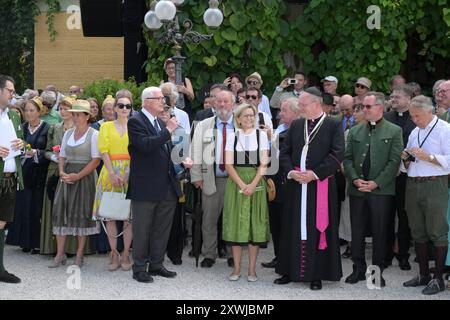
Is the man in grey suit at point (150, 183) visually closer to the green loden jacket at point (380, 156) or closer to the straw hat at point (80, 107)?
the straw hat at point (80, 107)

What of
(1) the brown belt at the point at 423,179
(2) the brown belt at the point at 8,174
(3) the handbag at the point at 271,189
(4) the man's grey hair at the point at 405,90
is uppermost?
(4) the man's grey hair at the point at 405,90

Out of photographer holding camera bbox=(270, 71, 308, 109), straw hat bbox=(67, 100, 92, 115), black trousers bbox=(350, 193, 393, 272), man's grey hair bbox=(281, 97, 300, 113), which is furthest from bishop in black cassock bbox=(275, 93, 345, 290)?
photographer holding camera bbox=(270, 71, 308, 109)

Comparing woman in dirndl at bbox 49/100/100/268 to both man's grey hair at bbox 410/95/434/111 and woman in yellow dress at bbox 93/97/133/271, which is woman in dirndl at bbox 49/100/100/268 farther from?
man's grey hair at bbox 410/95/434/111

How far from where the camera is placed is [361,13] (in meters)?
11.9

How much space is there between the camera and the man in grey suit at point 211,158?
24.8 ft

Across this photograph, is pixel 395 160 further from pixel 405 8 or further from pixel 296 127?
pixel 405 8

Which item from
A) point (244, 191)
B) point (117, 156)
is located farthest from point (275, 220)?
point (117, 156)

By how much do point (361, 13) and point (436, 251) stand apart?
624 centimetres

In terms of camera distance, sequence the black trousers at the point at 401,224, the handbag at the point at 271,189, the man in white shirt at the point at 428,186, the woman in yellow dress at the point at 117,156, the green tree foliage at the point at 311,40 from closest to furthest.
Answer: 1. the man in white shirt at the point at 428,186
2. the handbag at the point at 271,189
3. the woman in yellow dress at the point at 117,156
4. the black trousers at the point at 401,224
5. the green tree foliage at the point at 311,40

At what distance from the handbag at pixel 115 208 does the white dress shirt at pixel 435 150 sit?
287cm

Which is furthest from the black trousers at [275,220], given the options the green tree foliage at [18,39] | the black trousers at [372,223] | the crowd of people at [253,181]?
the green tree foliage at [18,39]

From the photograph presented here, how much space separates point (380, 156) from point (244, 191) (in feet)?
4.56

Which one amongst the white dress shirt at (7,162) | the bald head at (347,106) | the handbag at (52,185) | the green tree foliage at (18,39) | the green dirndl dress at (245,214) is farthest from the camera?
the green tree foliage at (18,39)

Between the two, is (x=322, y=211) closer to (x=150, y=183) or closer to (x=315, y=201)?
(x=315, y=201)
